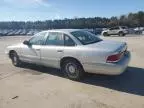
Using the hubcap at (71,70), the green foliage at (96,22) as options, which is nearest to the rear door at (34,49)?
the hubcap at (71,70)

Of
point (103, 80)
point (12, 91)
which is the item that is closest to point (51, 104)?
point (12, 91)

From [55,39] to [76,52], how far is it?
115 cm

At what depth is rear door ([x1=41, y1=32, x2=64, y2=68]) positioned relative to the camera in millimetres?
6832

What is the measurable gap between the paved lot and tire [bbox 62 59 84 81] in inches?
7.2

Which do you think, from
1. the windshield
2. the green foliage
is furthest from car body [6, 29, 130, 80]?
the green foliage

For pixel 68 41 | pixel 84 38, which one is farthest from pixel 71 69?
pixel 84 38

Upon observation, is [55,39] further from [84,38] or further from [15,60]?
[15,60]

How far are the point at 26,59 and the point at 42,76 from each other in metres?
1.23

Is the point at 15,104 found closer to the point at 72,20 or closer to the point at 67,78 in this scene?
the point at 67,78

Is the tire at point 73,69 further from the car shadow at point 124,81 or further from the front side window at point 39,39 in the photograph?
the front side window at point 39,39

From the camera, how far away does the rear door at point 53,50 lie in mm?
6832

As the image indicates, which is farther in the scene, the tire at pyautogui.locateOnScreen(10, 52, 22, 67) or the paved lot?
the tire at pyautogui.locateOnScreen(10, 52, 22, 67)

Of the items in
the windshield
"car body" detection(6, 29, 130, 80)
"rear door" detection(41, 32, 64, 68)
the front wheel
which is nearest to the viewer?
"car body" detection(6, 29, 130, 80)

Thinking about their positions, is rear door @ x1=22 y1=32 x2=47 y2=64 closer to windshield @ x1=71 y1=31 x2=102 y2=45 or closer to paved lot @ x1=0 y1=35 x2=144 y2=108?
paved lot @ x1=0 y1=35 x2=144 y2=108
